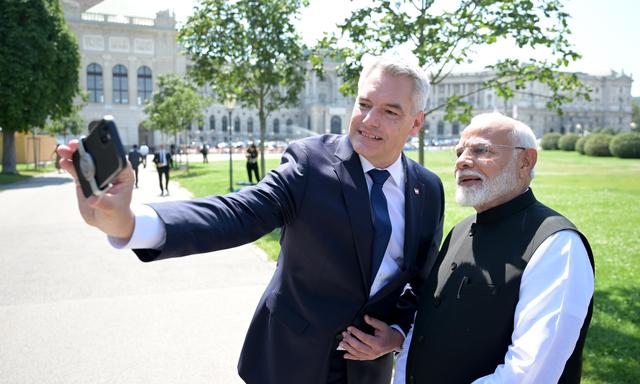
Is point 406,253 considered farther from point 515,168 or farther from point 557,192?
point 557,192

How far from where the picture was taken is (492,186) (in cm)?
233

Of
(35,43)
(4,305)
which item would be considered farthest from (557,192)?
(35,43)

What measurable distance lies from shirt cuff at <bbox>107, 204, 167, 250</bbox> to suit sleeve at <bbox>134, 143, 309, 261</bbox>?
0.02m

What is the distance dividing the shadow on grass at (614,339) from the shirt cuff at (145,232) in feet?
12.4

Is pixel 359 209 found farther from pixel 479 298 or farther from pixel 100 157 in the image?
pixel 100 157

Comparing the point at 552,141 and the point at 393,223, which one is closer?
the point at 393,223

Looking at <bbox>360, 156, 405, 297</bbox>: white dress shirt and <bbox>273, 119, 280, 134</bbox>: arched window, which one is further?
<bbox>273, 119, 280, 134</bbox>: arched window

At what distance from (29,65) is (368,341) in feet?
111

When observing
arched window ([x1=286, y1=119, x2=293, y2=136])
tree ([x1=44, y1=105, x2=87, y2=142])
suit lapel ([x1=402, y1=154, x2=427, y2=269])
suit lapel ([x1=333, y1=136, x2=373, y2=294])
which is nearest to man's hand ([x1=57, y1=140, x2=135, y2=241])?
suit lapel ([x1=333, y1=136, x2=373, y2=294])

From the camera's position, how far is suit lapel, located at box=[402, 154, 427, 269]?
7.83 ft

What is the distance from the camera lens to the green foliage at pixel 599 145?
166ft

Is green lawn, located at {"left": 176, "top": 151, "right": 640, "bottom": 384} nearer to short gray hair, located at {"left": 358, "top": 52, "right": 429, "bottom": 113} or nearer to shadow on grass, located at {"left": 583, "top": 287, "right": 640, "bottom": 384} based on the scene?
shadow on grass, located at {"left": 583, "top": 287, "right": 640, "bottom": 384}

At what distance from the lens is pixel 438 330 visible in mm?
2283

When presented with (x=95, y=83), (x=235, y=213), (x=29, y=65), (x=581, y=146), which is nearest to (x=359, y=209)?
(x=235, y=213)
